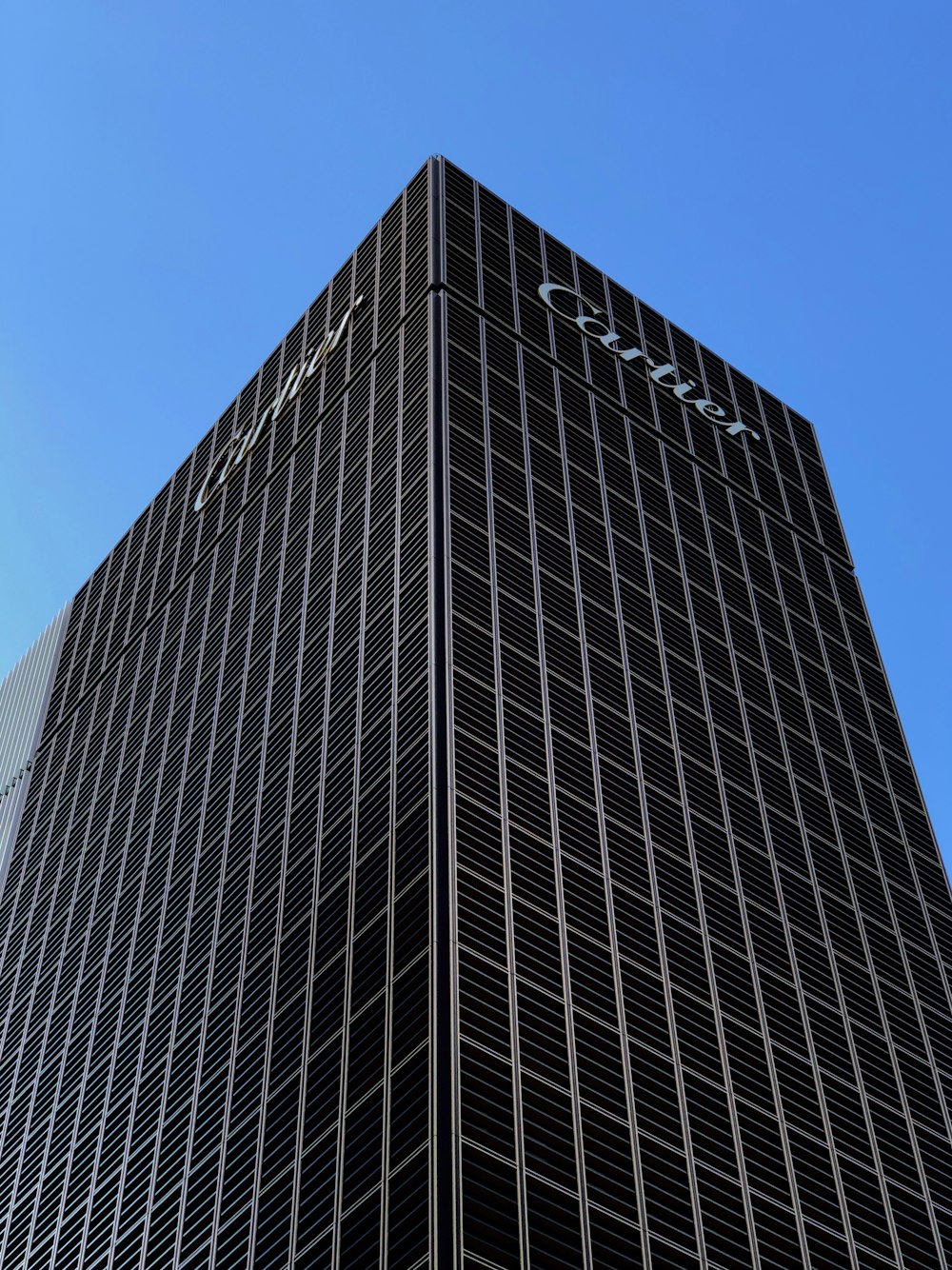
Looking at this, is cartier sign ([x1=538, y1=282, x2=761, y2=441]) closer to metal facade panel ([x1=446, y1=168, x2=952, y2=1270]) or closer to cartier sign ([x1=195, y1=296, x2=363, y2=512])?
metal facade panel ([x1=446, y1=168, x2=952, y2=1270])

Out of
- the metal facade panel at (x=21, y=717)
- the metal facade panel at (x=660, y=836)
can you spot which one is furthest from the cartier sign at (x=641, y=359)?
the metal facade panel at (x=21, y=717)

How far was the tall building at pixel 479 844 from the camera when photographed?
2472 inches

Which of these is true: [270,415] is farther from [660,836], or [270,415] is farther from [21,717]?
[660,836]

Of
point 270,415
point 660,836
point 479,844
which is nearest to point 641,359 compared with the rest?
point 270,415

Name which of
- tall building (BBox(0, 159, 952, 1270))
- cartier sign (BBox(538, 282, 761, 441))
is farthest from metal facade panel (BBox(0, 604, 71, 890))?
cartier sign (BBox(538, 282, 761, 441))

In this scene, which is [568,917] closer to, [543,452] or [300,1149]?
[300,1149]

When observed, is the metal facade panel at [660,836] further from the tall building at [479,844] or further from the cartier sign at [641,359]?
the cartier sign at [641,359]

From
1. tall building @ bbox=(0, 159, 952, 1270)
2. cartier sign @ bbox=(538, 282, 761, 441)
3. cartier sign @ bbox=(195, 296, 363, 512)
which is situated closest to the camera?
tall building @ bbox=(0, 159, 952, 1270)

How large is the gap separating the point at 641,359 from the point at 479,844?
180 ft

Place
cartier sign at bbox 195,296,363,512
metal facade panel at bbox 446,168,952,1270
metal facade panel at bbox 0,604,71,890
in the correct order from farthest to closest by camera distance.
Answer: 1. metal facade panel at bbox 0,604,71,890
2. cartier sign at bbox 195,296,363,512
3. metal facade panel at bbox 446,168,952,1270

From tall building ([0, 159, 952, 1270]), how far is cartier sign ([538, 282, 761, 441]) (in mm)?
377

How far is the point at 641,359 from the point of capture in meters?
118

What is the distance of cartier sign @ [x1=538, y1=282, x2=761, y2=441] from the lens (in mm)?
114750

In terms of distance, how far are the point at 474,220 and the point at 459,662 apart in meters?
44.6
